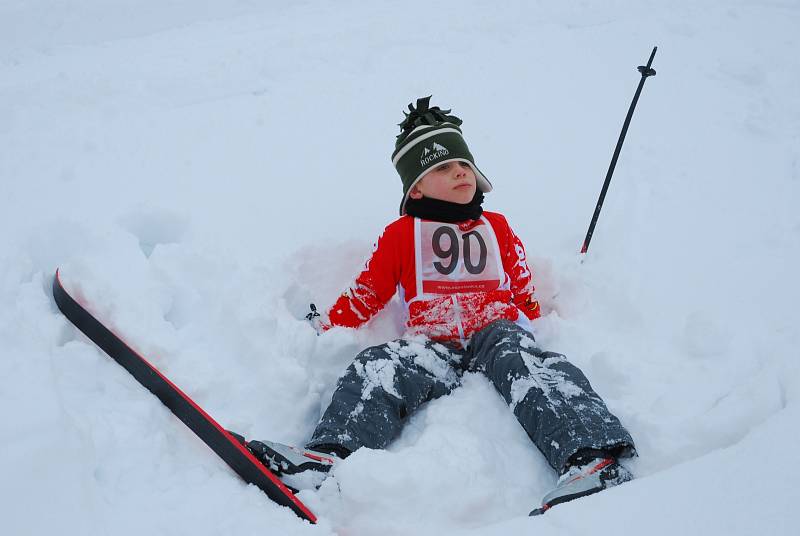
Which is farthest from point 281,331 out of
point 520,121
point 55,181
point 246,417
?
point 520,121

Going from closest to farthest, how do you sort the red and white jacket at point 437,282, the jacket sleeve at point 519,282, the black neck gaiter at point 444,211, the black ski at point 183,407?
the black ski at point 183,407 < the red and white jacket at point 437,282 < the black neck gaiter at point 444,211 < the jacket sleeve at point 519,282

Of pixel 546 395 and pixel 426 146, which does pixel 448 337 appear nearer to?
pixel 546 395

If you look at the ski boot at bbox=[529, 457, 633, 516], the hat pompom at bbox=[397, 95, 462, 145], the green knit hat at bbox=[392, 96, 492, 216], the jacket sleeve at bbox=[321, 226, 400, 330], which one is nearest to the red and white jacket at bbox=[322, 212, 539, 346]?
the jacket sleeve at bbox=[321, 226, 400, 330]

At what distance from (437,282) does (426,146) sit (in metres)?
0.70

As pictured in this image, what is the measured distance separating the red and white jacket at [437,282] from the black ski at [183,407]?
874mm

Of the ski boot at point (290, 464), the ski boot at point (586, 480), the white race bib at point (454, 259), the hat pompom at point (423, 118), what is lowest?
the ski boot at point (290, 464)

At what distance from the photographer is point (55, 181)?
297 centimetres

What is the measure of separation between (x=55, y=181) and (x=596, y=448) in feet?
9.64

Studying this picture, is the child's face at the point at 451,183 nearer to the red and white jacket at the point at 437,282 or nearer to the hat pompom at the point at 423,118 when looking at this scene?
the red and white jacket at the point at 437,282

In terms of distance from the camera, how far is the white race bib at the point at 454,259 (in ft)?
8.66

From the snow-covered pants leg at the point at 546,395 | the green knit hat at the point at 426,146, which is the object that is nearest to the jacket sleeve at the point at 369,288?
the green knit hat at the point at 426,146

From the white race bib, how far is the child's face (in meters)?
0.14

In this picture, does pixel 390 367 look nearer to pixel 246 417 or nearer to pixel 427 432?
pixel 427 432

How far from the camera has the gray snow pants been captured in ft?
6.59
